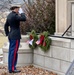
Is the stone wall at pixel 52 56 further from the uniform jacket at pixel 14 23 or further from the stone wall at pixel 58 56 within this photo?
the uniform jacket at pixel 14 23

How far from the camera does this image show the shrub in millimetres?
12180

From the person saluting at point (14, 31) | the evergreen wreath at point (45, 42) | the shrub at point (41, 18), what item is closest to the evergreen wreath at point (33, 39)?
the evergreen wreath at point (45, 42)

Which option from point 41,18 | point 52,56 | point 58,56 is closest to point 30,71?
point 52,56

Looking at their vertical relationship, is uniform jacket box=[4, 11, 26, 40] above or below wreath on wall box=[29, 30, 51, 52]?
above

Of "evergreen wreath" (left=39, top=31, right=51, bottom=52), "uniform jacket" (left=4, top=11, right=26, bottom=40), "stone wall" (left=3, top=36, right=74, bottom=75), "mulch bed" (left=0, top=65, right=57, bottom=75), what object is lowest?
"mulch bed" (left=0, top=65, right=57, bottom=75)

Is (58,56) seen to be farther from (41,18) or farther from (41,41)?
(41,18)

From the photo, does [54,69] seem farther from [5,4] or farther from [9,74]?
[5,4]

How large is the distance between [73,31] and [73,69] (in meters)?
4.45

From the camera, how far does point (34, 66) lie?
29.9 feet

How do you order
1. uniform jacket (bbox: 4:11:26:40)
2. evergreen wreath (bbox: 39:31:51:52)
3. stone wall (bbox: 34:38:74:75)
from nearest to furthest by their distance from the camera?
stone wall (bbox: 34:38:74:75) < uniform jacket (bbox: 4:11:26:40) < evergreen wreath (bbox: 39:31:51:52)

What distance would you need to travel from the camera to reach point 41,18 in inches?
485

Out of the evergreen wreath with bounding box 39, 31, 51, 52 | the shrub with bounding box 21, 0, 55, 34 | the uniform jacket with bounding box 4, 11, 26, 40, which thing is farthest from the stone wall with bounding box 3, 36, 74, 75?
the shrub with bounding box 21, 0, 55, 34

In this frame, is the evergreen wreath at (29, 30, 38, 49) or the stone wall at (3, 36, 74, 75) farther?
the evergreen wreath at (29, 30, 38, 49)

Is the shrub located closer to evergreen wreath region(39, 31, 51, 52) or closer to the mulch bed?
the mulch bed
